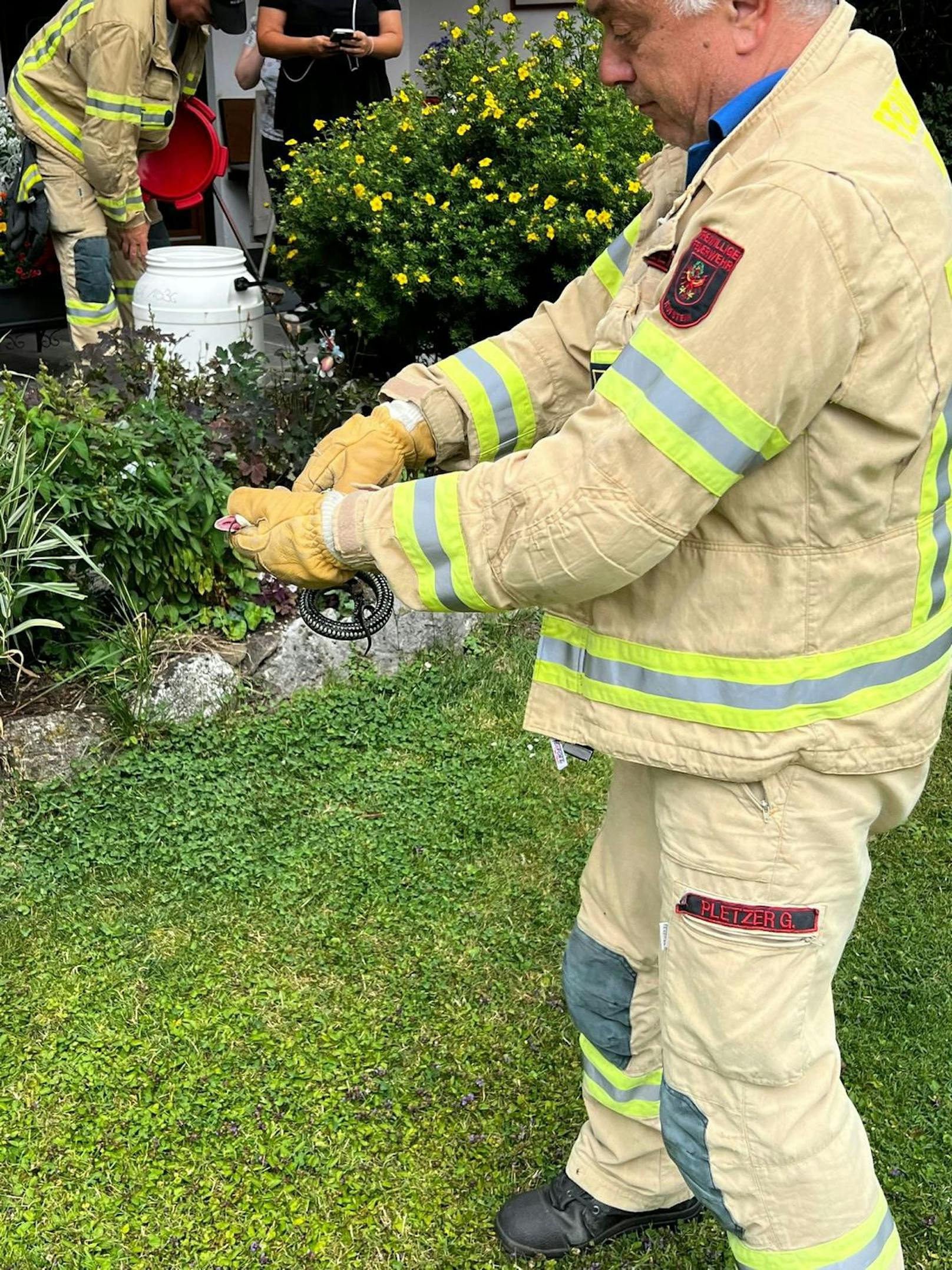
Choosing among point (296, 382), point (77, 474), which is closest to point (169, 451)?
point (77, 474)

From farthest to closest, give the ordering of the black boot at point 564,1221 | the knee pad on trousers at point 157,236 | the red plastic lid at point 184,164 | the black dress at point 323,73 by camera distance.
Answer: the knee pad on trousers at point 157,236, the red plastic lid at point 184,164, the black dress at point 323,73, the black boot at point 564,1221

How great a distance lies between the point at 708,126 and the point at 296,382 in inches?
120

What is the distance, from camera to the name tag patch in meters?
1.66

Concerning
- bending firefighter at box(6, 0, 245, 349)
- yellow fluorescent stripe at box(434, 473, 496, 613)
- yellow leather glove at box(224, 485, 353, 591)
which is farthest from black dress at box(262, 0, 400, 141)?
yellow fluorescent stripe at box(434, 473, 496, 613)

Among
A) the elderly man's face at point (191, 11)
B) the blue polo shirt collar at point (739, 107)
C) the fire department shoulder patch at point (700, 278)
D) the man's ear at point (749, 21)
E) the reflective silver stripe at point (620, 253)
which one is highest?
the man's ear at point (749, 21)

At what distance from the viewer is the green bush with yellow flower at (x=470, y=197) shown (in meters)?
4.65

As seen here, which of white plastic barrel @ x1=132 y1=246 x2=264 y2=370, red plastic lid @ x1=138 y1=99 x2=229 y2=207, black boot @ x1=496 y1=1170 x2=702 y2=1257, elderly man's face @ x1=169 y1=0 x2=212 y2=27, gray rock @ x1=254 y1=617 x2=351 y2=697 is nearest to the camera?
black boot @ x1=496 y1=1170 x2=702 y2=1257

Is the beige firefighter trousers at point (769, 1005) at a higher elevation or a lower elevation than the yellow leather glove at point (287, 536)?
lower

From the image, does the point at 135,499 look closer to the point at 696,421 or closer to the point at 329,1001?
the point at 329,1001

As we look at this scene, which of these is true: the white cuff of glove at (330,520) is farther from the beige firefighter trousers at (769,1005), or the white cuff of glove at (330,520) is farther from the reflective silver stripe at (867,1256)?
the reflective silver stripe at (867,1256)

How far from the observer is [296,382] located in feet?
14.7

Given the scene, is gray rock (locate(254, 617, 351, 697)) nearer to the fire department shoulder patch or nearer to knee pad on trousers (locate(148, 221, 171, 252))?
the fire department shoulder patch

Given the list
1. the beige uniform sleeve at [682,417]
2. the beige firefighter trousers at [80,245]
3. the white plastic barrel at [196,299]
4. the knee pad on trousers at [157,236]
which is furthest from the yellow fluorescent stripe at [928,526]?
the knee pad on trousers at [157,236]

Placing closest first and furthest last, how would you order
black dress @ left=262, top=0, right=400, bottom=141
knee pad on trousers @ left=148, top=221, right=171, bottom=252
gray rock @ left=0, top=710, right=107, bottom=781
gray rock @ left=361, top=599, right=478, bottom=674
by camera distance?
gray rock @ left=0, top=710, right=107, bottom=781 < gray rock @ left=361, top=599, right=478, bottom=674 < black dress @ left=262, top=0, right=400, bottom=141 < knee pad on trousers @ left=148, top=221, right=171, bottom=252
